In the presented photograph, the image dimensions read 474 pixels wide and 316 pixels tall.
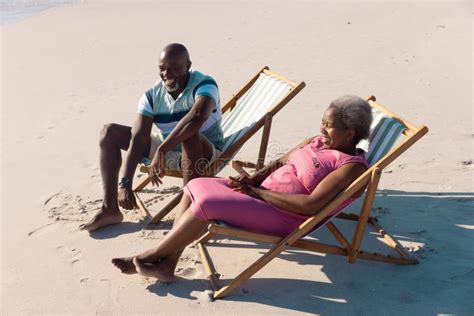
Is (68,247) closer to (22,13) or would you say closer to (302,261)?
(302,261)

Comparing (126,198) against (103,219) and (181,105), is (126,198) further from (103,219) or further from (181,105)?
(181,105)

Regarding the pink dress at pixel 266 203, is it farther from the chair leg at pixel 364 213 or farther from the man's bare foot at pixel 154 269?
the man's bare foot at pixel 154 269

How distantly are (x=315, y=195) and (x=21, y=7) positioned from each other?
800 inches

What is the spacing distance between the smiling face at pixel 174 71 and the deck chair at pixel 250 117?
614mm

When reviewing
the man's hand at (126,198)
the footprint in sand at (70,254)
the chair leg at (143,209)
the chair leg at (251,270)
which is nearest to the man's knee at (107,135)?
the man's hand at (126,198)

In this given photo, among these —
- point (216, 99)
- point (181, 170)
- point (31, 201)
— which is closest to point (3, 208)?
point (31, 201)

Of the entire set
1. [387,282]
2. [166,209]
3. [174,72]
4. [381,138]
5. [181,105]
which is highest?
[174,72]

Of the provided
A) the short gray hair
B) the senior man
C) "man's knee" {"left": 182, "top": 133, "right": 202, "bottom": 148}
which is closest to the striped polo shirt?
the senior man

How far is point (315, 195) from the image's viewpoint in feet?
11.1

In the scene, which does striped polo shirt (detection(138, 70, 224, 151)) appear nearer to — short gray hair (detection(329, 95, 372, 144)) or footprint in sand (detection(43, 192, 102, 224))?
footprint in sand (detection(43, 192, 102, 224))

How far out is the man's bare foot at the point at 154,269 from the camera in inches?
136

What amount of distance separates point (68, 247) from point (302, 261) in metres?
1.62

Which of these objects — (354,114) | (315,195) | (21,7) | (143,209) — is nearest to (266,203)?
(315,195)

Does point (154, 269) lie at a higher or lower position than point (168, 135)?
lower
